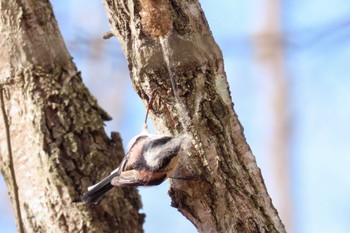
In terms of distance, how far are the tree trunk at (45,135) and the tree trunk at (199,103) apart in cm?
80

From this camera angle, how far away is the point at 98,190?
2666 millimetres

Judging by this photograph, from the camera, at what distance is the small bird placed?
2.21 meters

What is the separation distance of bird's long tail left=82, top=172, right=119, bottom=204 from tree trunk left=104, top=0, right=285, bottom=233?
0.47 m

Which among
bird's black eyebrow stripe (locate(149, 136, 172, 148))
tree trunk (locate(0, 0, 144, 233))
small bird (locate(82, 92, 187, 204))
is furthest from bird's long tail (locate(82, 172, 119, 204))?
bird's black eyebrow stripe (locate(149, 136, 172, 148))

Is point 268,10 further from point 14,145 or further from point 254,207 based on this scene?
point 254,207

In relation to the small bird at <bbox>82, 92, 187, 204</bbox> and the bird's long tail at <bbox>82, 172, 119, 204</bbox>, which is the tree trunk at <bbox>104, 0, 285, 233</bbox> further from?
the bird's long tail at <bbox>82, 172, 119, 204</bbox>

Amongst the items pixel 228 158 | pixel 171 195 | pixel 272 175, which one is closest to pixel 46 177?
pixel 171 195

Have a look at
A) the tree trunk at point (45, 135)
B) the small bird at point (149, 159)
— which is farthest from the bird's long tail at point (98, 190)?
the tree trunk at point (45, 135)

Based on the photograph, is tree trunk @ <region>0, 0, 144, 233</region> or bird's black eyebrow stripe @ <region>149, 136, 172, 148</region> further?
tree trunk @ <region>0, 0, 144, 233</region>

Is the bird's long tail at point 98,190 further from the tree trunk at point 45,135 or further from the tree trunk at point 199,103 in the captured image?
the tree trunk at point 199,103

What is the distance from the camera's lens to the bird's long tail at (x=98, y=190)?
2.63 meters

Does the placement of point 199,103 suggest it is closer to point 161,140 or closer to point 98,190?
point 161,140

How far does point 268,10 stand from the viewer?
756cm

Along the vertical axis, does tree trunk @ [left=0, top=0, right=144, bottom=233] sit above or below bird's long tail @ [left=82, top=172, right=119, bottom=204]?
above
